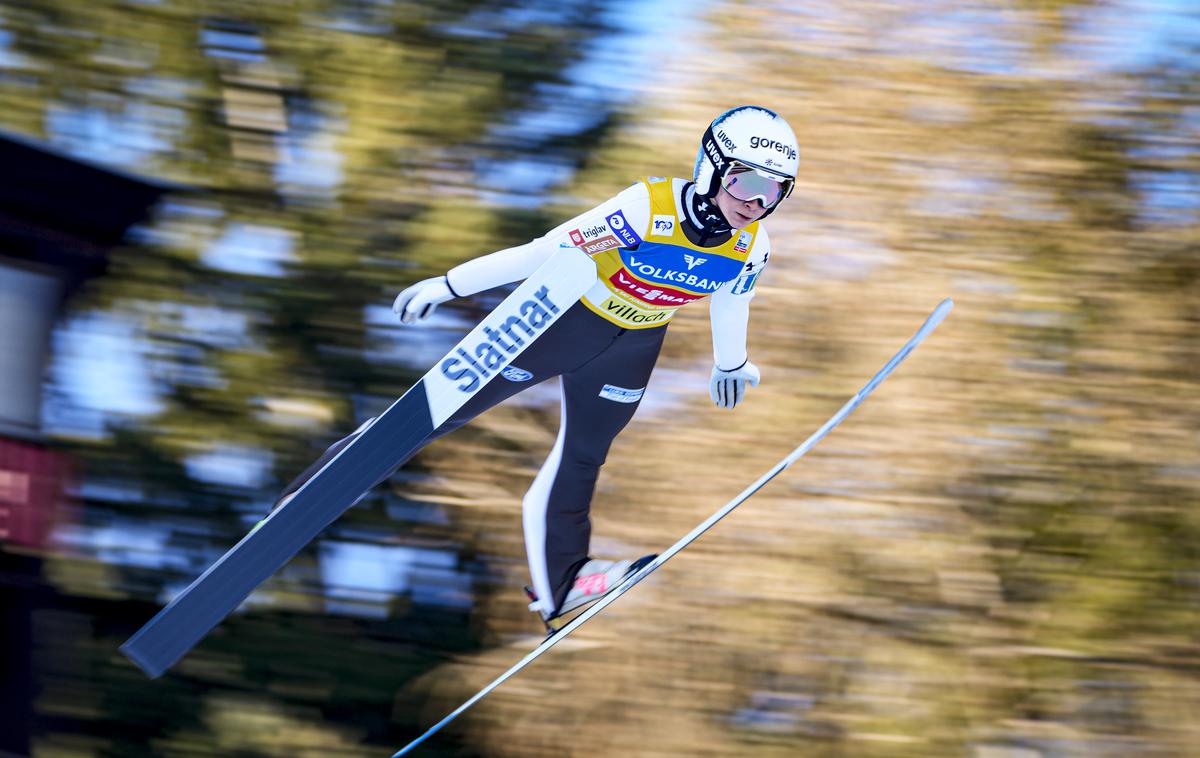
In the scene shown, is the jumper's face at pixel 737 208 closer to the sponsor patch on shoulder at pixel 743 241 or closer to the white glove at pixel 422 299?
the sponsor patch on shoulder at pixel 743 241

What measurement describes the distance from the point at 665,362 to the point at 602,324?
2778 millimetres

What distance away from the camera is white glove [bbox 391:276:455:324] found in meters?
3.33

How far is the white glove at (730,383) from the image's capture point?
3.66 metres

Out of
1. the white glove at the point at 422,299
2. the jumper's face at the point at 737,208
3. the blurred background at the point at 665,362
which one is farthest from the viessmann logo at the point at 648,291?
the blurred background at the point at 665,362

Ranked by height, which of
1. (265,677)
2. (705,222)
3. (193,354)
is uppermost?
(705,222)

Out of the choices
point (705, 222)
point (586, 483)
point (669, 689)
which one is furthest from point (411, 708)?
point (705, 222)

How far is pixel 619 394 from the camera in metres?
3.54

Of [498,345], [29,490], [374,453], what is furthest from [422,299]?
[29,490]

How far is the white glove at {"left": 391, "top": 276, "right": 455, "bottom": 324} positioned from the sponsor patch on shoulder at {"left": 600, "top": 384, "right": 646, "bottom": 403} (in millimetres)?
552

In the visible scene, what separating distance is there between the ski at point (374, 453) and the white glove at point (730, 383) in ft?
2.00

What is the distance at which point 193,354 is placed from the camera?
7.21m

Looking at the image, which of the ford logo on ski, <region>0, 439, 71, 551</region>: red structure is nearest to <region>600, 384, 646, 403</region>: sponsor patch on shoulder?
the ford logo on ski

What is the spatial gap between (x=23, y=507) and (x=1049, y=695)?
20.8ft

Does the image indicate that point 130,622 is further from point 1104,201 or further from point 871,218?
point 1104,201
